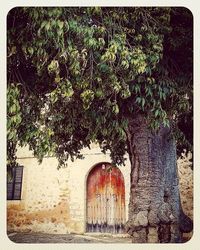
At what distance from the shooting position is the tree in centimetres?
491

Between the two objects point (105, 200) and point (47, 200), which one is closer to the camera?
point (47, 200)

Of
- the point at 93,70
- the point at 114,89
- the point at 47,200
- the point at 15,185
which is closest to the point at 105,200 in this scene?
the point at 47,200

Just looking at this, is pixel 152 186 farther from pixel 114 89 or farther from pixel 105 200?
pixel 114 89

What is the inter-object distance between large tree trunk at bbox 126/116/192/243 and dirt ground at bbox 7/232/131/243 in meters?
0.19

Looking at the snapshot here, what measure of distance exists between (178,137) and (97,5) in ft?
5.27

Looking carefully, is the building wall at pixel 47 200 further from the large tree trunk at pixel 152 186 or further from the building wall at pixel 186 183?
the building wall at pixel 186 183

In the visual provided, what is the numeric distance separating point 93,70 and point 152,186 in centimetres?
144

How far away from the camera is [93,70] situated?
5.04 meters

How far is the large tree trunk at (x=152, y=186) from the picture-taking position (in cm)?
545

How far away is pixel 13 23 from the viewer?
5039mm

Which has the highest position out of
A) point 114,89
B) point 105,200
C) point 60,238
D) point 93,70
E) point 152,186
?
point 93,70

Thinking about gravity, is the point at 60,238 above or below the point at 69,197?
below

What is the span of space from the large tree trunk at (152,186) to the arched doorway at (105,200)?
171 mm
